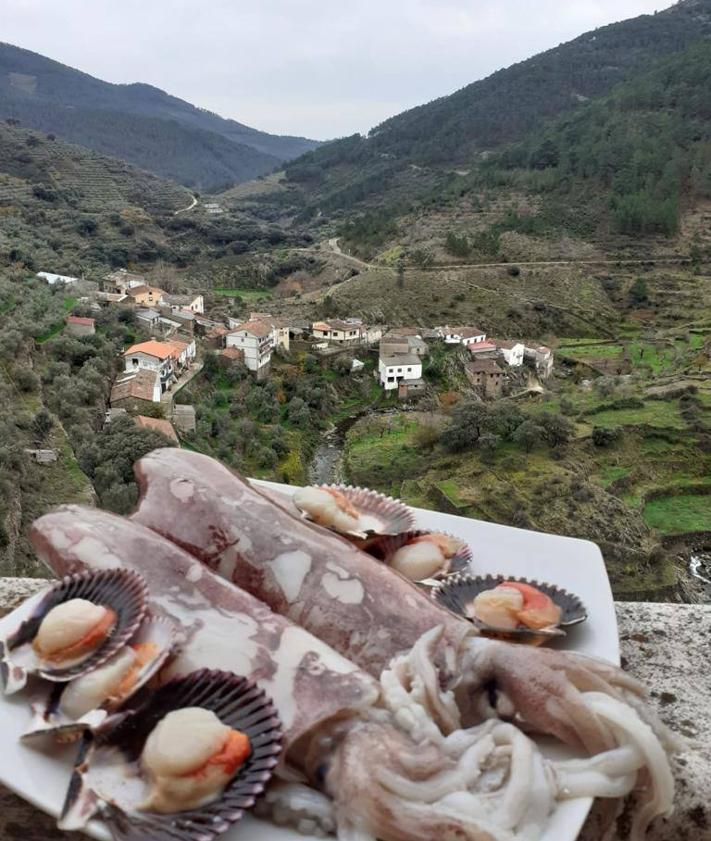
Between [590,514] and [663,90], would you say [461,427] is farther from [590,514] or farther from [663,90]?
[663,90]

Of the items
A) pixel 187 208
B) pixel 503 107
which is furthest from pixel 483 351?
pixel 503 107

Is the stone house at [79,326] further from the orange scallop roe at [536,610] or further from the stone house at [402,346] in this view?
the orange scallop roe at [536,610]

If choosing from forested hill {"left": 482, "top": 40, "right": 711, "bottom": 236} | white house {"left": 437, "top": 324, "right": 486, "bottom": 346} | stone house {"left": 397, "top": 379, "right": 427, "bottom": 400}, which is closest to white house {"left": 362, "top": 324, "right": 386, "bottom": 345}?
white house {"left": 437, "top": 324, "right": 486, "bottom": 346}

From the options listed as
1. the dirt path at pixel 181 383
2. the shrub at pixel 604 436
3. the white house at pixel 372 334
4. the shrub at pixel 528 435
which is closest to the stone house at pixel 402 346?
the white house at pixel 372 334

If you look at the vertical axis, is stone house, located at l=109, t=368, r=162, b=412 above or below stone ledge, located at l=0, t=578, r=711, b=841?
below

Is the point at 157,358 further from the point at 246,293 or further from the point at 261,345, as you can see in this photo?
the point at 246,293

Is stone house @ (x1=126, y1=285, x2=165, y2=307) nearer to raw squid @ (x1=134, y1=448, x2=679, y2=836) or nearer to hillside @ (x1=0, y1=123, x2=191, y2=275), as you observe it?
hillside @ (x1=0, y1=123, x2=191, y2=275)

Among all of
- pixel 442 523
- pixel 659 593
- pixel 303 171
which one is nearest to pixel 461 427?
pixel 659 593
